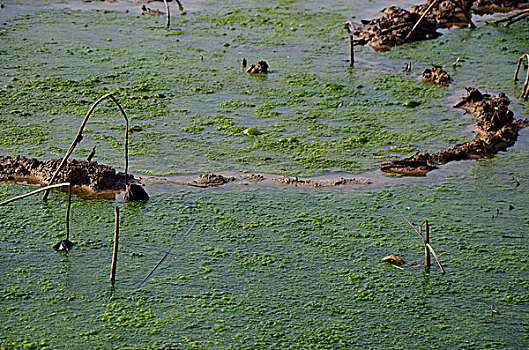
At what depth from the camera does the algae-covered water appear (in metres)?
2.47

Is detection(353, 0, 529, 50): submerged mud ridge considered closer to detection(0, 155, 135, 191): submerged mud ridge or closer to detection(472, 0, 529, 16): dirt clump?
detection(472, 0, 529, 16): dirt clump

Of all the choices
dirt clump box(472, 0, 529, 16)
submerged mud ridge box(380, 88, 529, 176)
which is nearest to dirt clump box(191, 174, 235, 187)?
submerged mud ridge box(380, 88, 529, 176)

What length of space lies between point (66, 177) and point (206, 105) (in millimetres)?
1276

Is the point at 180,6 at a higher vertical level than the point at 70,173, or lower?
higher

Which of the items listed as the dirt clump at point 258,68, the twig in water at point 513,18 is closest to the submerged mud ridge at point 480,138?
the dirt clump at point 258,68

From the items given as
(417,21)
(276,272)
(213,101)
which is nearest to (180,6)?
(417,21)

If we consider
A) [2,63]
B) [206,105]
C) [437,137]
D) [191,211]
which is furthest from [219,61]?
[191,211]

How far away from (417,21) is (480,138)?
6.95ft

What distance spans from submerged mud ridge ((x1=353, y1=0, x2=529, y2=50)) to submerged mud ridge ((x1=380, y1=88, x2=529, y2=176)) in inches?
45.2

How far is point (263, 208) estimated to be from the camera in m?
3.26

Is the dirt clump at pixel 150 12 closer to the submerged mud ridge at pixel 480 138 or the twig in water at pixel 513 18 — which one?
the twig in water at pixel 513 18

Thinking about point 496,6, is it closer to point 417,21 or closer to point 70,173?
point 417,21

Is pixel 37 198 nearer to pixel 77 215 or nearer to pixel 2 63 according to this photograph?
pixel 77 215

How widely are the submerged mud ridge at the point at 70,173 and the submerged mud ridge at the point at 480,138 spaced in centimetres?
137
